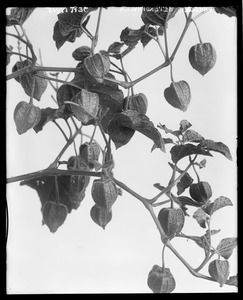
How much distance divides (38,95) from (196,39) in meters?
0.26

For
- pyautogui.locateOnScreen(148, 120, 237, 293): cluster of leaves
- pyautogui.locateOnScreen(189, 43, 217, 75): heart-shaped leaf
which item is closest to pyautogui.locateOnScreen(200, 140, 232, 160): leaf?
pyautogui.locateOnScreen(148, 120, 237, 293): cluster of leaves

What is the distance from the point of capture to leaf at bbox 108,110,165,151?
62 centimetres

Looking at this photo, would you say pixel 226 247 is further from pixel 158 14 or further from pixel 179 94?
pixel 158 14

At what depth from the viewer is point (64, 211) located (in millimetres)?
712

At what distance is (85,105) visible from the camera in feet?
2.04

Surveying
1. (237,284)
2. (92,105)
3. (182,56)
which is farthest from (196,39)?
(237,284)

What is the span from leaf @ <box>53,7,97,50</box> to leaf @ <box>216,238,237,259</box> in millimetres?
367

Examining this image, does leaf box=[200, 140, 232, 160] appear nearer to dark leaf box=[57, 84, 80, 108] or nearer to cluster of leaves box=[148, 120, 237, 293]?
cluster of leaves box=[148, 120, 237, 293]

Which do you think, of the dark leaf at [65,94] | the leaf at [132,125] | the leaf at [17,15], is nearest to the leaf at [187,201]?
the leaf at [132,125]

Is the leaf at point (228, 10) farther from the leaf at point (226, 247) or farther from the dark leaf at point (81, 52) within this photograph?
the leaf at point (226, 247)

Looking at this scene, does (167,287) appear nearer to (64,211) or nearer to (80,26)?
(64,211)

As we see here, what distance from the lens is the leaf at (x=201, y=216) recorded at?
73 cm

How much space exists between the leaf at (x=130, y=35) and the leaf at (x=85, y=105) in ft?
0.36

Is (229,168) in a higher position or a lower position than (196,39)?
lower
